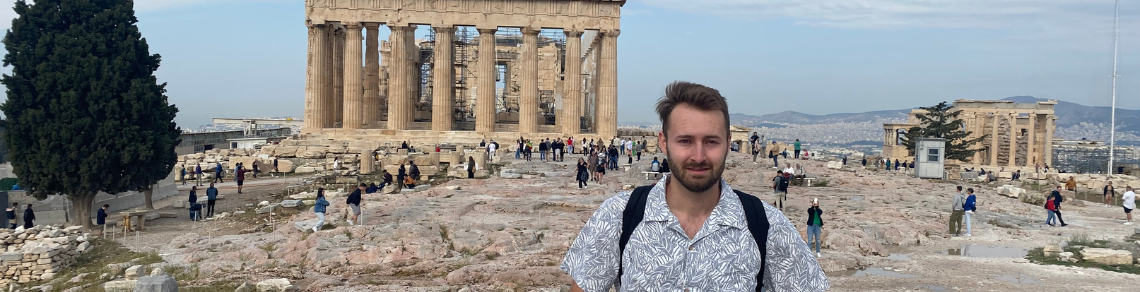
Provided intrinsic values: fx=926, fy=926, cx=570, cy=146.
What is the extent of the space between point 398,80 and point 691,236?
4431cm

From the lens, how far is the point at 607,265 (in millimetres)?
3695

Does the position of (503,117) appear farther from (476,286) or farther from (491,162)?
(476,286)

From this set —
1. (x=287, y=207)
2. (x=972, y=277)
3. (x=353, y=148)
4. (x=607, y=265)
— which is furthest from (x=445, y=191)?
(x=607, y=265)

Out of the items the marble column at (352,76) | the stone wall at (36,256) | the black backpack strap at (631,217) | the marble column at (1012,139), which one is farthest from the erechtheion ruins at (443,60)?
the black backpack strap at (631,217)

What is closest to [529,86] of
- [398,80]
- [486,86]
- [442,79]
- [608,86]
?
[486,86]

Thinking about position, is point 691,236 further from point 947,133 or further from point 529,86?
point 947,133

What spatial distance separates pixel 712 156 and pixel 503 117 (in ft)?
177

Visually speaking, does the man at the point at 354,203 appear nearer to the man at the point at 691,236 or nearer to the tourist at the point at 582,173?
the tourist at the point at 582,173

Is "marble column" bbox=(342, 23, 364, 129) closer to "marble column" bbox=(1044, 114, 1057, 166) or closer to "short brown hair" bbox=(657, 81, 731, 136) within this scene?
"short brown hair" bbox=(657, 81, 731, 136)

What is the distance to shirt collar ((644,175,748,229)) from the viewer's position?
11.9ft

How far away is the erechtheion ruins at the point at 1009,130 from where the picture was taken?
6650 cm

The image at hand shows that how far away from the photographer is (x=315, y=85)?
47219mm

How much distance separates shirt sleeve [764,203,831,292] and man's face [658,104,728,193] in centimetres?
33

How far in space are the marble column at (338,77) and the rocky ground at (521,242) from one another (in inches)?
946
